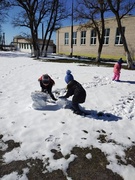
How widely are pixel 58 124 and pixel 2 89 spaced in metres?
3.62

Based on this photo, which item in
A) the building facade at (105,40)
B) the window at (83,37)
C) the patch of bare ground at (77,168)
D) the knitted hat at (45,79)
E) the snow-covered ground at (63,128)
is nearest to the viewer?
the patch of bare ground at (77,168)

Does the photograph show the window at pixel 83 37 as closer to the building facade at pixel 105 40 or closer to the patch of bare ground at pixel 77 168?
the building facade at pixel 105 40

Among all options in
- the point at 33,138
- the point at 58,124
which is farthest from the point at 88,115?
the point at 33,138

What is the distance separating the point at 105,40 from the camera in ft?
89.6

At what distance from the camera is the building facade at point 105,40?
24039 millimetres

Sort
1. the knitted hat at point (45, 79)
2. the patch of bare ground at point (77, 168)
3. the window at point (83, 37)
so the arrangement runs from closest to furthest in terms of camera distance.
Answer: the patch of bare ground at point (77, 168)
the knitted hat at point (45, 79)
the window at point (83, 37)

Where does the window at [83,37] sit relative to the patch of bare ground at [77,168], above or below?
above

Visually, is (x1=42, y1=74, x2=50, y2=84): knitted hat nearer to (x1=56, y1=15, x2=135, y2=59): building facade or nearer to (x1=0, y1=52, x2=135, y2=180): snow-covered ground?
(x1=0, y1=52, x2=135, y2=180): snow-covered ground

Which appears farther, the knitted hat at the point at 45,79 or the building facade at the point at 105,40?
the building facade at the point at 105,40

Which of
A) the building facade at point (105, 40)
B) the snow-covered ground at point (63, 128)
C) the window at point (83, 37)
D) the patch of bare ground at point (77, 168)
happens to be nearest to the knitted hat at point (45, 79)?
the snow-covered ground at point (63, 128)

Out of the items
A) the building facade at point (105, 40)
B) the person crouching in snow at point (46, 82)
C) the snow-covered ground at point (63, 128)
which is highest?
the building facade at point (105, 40)

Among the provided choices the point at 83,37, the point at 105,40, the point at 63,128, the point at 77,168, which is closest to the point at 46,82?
the point at 63,128

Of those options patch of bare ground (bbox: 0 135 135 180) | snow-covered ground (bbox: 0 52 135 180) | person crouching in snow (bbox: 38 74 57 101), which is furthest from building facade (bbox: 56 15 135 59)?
patch of bare ground (bbox: 0 135 135 180)

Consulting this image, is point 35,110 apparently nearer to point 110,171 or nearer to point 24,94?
point 24,94
